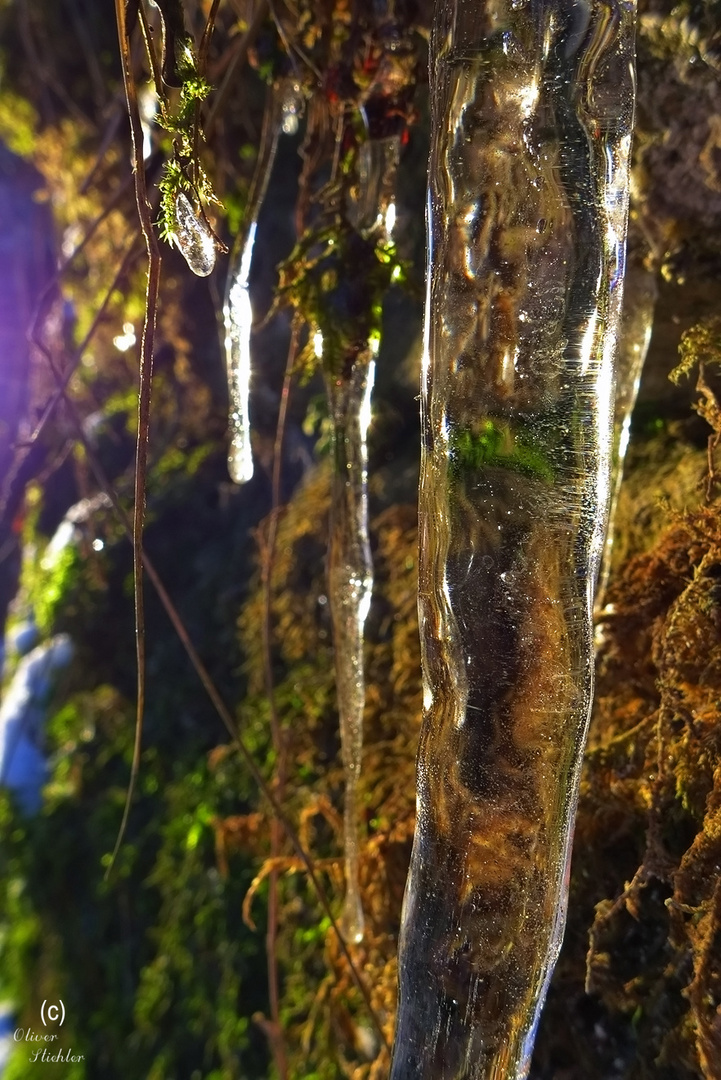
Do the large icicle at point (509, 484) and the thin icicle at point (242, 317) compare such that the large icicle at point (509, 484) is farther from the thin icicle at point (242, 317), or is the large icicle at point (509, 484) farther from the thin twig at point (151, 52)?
the thin icicle at point (242, 317)

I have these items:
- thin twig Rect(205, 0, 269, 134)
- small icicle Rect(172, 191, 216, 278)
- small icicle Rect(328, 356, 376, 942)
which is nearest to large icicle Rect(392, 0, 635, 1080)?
small icicle Rect(172, 191, 216, 278)

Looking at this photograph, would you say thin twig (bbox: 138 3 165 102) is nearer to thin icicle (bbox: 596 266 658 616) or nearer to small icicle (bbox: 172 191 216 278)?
small icicle (bbox: 172 191 216 278)

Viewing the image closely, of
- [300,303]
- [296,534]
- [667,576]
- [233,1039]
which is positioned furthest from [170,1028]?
[300,303]

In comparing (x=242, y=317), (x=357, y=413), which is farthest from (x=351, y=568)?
(x=242, y=317)

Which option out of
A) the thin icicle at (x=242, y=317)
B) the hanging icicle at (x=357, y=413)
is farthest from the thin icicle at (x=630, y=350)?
the thin icicle at (x=242, y=317)

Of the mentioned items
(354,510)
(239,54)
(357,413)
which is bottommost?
(354,510)

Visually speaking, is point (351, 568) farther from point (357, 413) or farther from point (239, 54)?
point (239, 54)
